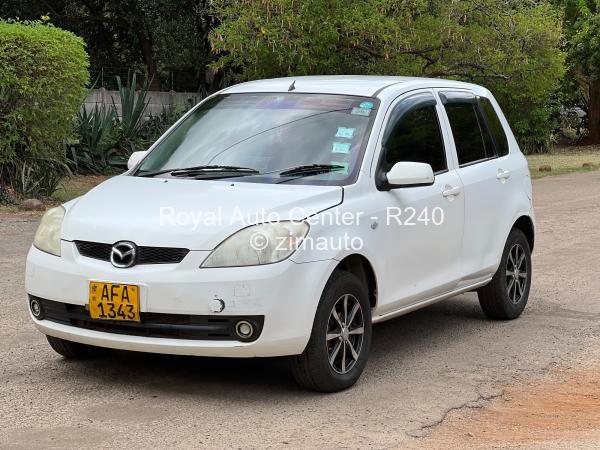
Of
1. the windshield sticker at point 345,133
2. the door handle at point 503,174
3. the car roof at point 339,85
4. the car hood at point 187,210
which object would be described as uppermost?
the car roof at point 339,85

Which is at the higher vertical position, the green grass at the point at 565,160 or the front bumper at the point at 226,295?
the front bumper at the point at 226,295

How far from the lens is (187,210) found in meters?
5.98

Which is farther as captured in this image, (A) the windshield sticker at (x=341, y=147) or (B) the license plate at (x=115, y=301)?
(A) the windshield sticker at (x=341, y=147)

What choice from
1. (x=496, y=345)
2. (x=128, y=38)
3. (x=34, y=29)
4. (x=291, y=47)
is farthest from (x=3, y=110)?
(x=128, y=38)

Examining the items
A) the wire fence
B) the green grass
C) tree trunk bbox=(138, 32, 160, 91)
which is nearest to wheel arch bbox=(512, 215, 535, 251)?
the green grass

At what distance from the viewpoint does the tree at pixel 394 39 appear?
1780 cm

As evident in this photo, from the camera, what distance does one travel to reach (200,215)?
19.4 feet

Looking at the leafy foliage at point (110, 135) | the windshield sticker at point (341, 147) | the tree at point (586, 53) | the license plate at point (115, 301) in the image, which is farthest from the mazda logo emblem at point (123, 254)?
the tree at point (586, 53)

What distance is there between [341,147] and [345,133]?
135 millimetres

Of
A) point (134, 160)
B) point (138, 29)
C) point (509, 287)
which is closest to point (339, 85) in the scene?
point (134, 160)

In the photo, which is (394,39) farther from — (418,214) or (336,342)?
(336,342)

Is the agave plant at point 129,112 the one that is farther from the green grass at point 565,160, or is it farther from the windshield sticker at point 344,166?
the windshield sticker at point 344,166

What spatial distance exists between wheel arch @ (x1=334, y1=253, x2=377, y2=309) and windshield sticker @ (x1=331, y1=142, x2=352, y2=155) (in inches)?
28.6

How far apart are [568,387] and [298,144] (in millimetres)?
2163
